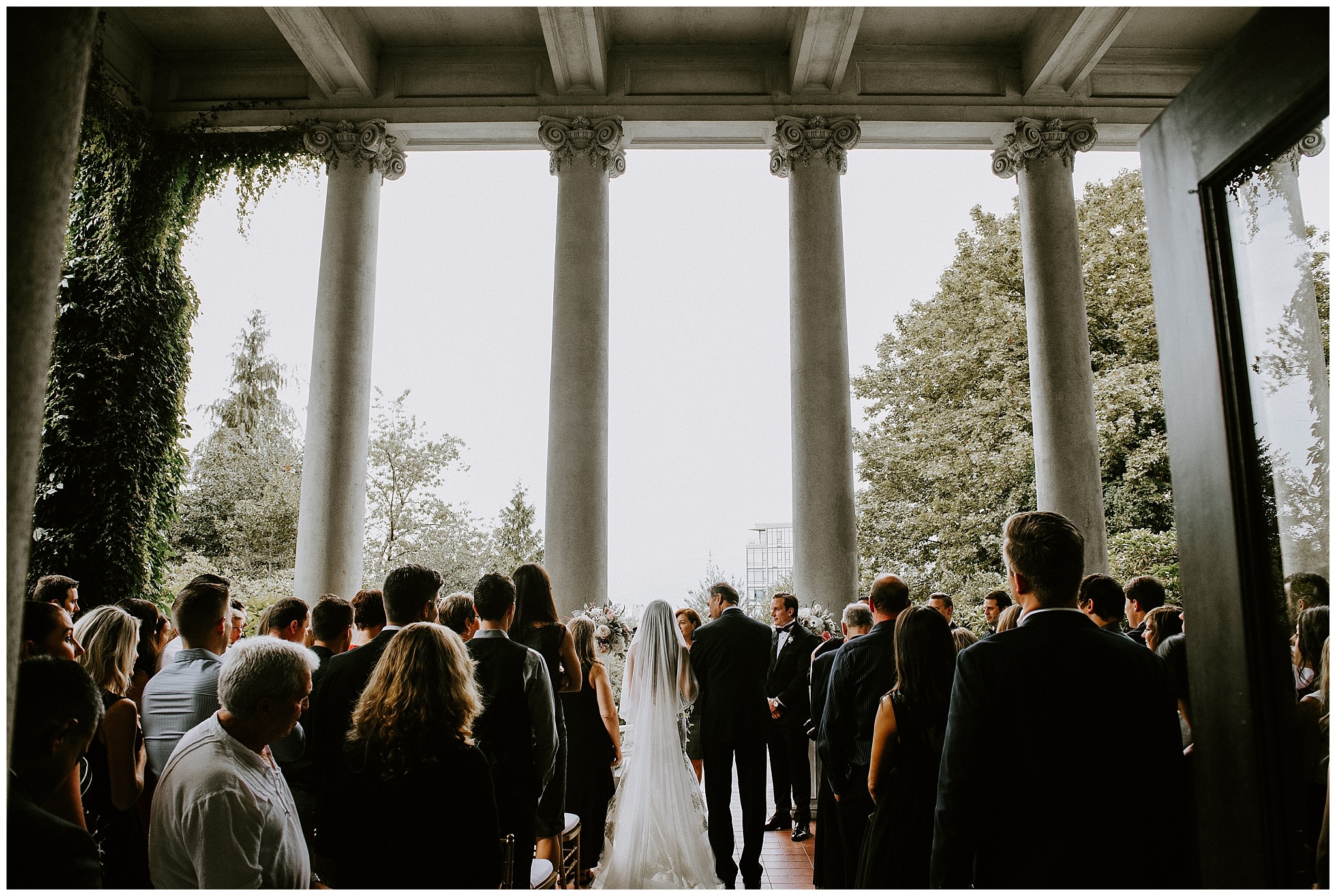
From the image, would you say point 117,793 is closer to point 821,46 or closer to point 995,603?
point 995,603

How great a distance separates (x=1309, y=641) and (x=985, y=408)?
26135 mm

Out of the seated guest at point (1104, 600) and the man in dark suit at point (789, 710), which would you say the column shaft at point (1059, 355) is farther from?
the seated guest at point (1104, 600)

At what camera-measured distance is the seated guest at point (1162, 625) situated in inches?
242

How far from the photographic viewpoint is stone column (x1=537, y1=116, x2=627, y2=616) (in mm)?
14555

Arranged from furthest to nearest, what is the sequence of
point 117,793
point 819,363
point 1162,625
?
point 819,363
point 1162,625
point 117,793

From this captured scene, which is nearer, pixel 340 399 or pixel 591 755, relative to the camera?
pixel 591 755

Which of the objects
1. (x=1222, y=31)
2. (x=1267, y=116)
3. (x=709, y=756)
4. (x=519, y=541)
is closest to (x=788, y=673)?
(x=709, y=756)

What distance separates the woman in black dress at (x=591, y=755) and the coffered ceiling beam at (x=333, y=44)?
1258cm

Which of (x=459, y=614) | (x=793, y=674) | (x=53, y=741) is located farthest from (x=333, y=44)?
(x=53, y=741)

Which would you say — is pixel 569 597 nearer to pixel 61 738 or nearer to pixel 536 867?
pixel 536 867

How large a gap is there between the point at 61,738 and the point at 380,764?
113cm

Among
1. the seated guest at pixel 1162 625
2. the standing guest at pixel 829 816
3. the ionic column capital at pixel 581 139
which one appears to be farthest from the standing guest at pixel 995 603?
the ionic column capital at pixel 581 139

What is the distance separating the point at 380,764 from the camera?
3.33 meters

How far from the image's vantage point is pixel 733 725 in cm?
833
